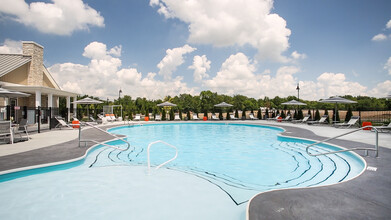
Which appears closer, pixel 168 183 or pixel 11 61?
pixel 168 183

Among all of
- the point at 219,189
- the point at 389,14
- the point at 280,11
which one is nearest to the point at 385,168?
the point at 219,189

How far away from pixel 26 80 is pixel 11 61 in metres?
1.70

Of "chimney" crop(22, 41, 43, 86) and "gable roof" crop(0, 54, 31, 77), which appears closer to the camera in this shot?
"gable roof" crop(0, 54, 31, 77)

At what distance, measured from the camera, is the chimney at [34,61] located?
17.2 m

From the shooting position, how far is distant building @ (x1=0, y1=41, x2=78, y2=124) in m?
14.8

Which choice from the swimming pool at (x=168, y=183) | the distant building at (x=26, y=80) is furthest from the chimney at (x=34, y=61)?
the swimming pool at (x=168, y=183)

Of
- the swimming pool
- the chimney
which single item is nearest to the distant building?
the chimney

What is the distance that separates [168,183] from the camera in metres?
4.62

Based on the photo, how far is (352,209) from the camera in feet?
8.92

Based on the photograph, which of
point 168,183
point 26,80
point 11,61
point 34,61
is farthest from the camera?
point 34,61

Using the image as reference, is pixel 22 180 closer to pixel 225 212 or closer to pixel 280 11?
pixel 225 212

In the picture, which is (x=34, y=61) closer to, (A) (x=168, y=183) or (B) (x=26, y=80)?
(B) (x=26, y=80)

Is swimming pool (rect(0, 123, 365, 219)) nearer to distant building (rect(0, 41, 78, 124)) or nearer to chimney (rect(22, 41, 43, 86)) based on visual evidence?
distant building (rect(0, 41, 78, 124))

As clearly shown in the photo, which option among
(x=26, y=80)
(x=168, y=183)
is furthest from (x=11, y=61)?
(x=168, y=183)
